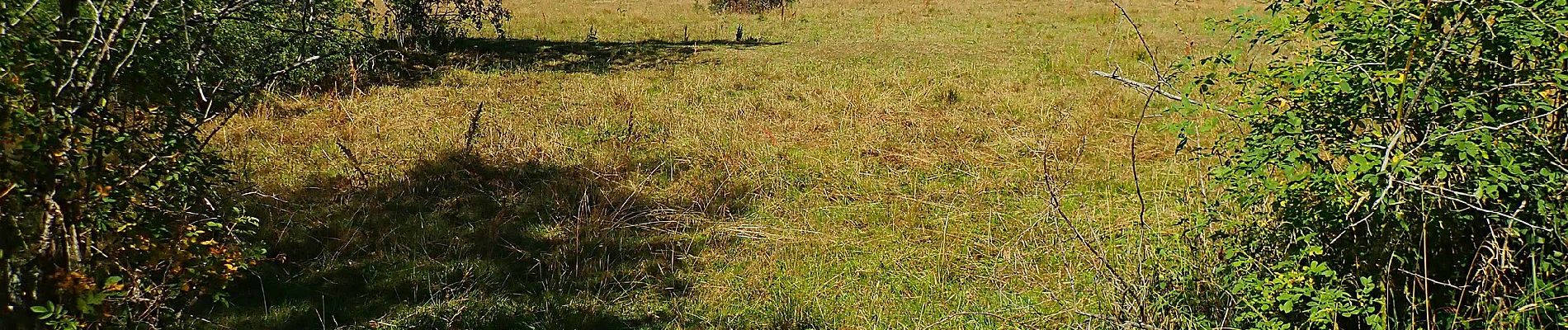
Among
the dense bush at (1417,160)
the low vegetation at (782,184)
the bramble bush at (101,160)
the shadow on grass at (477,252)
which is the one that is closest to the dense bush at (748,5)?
the low vegetation at (782,184)

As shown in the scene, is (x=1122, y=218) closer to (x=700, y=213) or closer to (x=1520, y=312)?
(x=700, y=213)

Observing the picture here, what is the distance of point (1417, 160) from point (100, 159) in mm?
3250

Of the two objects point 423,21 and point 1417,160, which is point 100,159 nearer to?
point 1417,160

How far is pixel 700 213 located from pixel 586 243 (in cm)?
74

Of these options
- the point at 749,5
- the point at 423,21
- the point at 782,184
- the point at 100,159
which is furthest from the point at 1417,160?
the point at 749,5

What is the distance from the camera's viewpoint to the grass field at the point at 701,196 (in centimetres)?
433

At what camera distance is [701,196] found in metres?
5.91

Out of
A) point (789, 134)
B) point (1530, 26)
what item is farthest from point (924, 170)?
point (1530, 26)

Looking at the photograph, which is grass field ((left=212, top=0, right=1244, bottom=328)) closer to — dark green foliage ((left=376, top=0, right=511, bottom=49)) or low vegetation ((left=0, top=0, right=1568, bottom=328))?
low vegetation ((left=0, top=0, right=1568, bottom=328))

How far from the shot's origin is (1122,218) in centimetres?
531

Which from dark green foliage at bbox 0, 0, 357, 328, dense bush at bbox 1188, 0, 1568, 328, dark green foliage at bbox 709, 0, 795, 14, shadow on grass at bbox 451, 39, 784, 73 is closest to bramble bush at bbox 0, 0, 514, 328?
dark green foliage at bbox 0, 0, 357, 328

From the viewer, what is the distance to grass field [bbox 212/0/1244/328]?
4.33m

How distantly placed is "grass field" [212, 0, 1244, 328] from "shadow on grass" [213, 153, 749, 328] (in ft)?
0.06

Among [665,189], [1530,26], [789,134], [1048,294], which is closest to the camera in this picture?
[1530,26]
